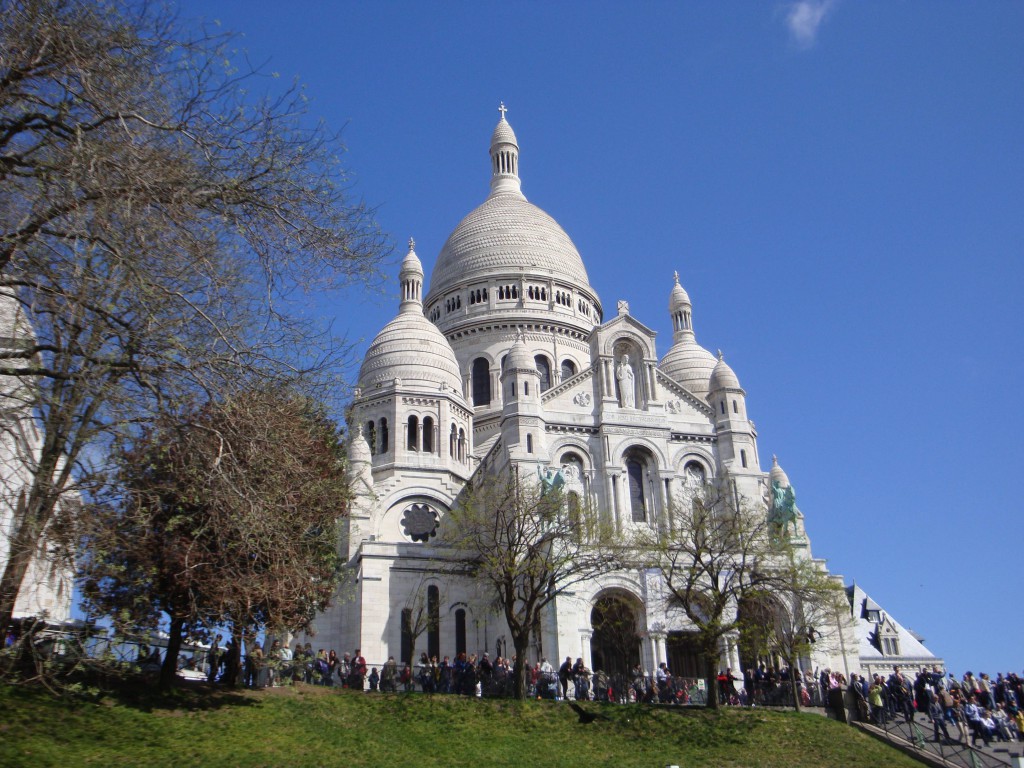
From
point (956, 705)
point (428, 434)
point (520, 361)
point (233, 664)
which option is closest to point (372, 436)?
point (428, 434)

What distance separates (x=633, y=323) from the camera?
4469 cm

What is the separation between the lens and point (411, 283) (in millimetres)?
59812

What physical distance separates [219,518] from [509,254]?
1983 inches

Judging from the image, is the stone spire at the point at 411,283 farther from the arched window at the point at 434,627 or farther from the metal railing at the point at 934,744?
the metal railing at the point at 934,744

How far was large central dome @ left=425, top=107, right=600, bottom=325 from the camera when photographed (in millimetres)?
63094

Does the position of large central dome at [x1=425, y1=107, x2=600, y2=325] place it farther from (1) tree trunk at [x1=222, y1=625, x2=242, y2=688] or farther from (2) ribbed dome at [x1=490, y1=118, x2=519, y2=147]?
(1) tree trunk at [x1=222, y1=625, x2=242, y2=688]

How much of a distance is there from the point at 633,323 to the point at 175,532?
27.8 meters

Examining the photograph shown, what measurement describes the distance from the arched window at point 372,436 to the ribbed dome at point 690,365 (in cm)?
1653

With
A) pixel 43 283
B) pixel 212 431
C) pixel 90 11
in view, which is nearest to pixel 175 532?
pixel 212 431

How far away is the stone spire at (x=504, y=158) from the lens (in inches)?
2938

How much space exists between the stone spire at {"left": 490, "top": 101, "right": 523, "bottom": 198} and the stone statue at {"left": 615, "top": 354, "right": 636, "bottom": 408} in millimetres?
33237

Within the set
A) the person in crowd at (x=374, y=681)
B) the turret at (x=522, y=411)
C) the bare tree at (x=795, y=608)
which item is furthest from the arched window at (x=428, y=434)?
the person in crowd at (x=374, y=681)

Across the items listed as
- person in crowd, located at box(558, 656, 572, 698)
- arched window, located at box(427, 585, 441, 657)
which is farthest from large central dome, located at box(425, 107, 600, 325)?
person in crowd, located at box(558, 656, 572, 698)

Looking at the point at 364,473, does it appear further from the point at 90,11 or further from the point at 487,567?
the point at 90,11
